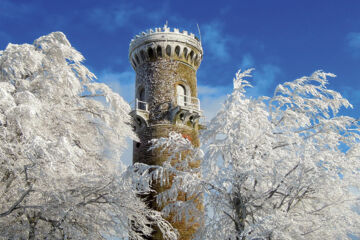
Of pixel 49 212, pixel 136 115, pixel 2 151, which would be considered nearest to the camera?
pixel 2 151

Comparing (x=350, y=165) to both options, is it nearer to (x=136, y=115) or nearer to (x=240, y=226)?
(x=240, y=226)

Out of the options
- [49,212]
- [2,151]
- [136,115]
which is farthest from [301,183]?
[136,115]

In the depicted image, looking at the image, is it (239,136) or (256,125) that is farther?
(256,125)

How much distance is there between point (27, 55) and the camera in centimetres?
1041

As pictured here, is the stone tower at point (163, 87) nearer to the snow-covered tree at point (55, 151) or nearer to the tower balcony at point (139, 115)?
the tower balcony at point (139, 115)

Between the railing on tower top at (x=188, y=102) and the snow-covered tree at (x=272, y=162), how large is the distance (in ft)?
33.1

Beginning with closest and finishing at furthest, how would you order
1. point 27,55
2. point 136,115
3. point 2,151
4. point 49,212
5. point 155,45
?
point 2,151
point 49,212
point 27,55
point 136,115
point 155,45

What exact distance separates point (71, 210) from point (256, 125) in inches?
223

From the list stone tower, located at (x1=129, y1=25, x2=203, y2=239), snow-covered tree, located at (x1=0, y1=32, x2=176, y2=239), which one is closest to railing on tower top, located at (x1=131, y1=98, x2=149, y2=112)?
stone tower, located at (x1=129, y1=25, x2=203, y2=239)

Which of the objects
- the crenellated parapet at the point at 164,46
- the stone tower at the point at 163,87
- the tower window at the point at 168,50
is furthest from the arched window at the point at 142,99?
the tower window at the point at 168,50

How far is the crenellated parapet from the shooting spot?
21969 mm

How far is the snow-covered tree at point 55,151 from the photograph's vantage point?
9.17 meters

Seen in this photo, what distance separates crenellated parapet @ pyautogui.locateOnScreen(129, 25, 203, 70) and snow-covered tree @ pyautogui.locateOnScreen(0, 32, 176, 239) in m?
9.76

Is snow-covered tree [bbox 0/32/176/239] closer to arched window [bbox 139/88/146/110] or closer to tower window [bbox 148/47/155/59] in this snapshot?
arched window [bbox 139/88/146/110]
